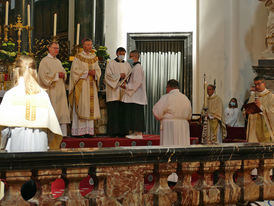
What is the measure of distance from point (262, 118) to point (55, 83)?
13.6 ft

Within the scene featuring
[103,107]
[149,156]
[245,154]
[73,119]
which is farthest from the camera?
[103,107]

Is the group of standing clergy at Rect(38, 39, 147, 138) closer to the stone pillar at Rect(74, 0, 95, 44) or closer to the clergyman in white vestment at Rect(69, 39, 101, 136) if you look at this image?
the clergyman in white vestment at Rect(69, 39, 101, 136)

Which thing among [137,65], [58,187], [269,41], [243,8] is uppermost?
[243,8]

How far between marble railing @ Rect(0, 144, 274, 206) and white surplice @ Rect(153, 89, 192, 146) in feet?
15.8

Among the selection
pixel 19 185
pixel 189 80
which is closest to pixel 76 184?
pixel 19 185

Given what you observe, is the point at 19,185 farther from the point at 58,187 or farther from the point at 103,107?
the point at 103,107

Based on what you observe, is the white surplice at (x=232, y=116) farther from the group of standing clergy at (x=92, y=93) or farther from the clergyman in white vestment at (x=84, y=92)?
the clergyman in white vestment at (x=84, y=92)

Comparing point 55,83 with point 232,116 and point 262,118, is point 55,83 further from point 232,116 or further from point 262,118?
point 232,116

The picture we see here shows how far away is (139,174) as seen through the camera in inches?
127

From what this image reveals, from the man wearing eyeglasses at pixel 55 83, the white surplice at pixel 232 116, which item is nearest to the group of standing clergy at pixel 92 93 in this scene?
the man wearing eyeglasses at pixel 55 83

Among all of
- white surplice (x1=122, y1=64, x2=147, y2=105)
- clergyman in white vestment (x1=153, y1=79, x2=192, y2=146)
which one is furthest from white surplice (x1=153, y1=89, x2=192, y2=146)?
white surplice (x1=122, y1=64, x2=147, y2=105)

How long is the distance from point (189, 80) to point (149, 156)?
1306cm

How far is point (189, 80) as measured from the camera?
16.2 m

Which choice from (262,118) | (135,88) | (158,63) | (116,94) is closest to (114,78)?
(116,94)
